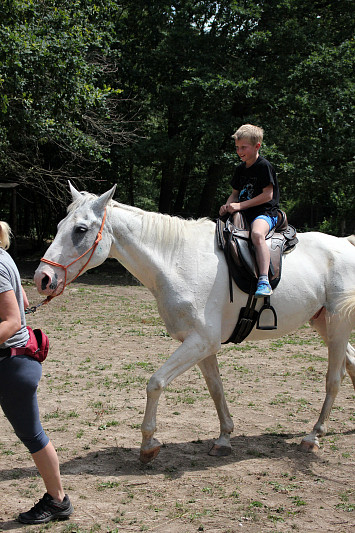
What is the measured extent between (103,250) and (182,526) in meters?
2.09

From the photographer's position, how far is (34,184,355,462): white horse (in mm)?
4055

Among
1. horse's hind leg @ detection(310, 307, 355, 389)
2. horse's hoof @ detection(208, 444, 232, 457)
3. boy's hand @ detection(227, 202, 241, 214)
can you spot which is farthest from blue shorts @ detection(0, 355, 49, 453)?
horse's hind leg @ detection(310, 307, 355, 389)

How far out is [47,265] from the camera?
3.89 meters

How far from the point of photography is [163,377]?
13.2 ft

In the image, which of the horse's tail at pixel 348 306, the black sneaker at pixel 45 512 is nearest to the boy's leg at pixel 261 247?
the horse's tail at pixel 348 306

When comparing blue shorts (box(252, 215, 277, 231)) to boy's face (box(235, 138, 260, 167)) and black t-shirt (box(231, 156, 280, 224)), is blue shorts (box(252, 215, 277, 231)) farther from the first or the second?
boy's face (box(235, 138, 260, 167))

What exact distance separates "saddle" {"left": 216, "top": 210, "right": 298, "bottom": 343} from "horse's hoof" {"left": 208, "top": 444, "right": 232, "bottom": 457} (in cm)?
94

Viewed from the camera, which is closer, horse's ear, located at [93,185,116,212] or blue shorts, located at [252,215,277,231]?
horse's ear, located at [93,185,116,212]

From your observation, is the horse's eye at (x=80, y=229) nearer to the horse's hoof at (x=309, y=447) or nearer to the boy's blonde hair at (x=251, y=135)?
the boy's blonde hair at (x=251, y=135)

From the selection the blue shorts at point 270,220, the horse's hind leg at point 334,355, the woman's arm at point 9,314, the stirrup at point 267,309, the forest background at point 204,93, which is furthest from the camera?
the forest background at point 204,93

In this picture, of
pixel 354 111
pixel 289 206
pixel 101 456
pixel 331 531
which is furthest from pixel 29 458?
pixel 289 206

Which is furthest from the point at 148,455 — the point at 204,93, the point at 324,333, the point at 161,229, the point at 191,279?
the point at 204,93

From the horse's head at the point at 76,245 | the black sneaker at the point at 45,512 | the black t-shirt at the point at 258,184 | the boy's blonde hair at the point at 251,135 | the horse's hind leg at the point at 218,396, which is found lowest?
the black sneaker at the point at 45,512

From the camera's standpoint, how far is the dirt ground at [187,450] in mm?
3418
